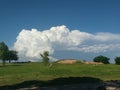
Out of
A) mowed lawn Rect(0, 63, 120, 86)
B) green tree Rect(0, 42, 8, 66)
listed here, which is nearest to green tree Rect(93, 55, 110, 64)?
mowed lawn Rect(0, 63, 120, 86)

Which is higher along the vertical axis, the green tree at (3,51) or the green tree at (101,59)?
the green tree at (3,51)

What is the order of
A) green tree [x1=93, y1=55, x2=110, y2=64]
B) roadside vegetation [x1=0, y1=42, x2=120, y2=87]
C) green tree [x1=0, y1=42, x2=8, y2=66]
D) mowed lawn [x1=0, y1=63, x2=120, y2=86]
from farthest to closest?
1. green tree [x1=0, y1=42, x2=8, y2=66]
2. green tree [x1=93, y1=55, x2=110, y2=64]
3. roadside vegetation [x1=0, y1=42, x2=120, y2=87]
4. mowed lawn [x1=0, y1=63, x2=120, y2=86]

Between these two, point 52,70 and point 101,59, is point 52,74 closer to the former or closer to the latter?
point 52,70

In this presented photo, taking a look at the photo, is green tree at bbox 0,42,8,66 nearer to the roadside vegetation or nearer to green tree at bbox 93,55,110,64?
the roadside vegetation

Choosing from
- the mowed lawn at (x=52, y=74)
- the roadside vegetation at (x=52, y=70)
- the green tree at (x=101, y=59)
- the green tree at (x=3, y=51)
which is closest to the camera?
the mowed lawn at (x=52, y=74)

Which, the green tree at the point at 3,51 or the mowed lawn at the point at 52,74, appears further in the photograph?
the green tree at the point at 3,51

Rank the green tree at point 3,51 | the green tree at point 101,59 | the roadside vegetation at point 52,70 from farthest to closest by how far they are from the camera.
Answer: the green tree at point 3,51 → the green tree at point 101,59 → the roadside vegetation at point 52,70

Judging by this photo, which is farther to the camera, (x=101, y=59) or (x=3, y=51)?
(x=3, y=51)

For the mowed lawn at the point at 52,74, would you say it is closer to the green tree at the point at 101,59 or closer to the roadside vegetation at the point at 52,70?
the roadside vegetation at the point at 52,70

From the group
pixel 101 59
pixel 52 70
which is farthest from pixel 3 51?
pixel 52 70

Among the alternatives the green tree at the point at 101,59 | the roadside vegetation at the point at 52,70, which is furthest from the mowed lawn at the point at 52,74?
the green tree at the point at 101,59

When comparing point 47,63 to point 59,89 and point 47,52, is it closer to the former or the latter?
point 47,52

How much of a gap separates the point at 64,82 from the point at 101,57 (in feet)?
193

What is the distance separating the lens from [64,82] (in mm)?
31203
